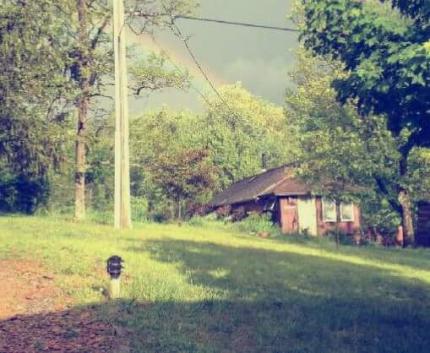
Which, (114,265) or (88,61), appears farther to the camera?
(88,61)

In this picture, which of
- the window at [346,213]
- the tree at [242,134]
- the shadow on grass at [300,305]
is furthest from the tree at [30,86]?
the tree at [242,134]

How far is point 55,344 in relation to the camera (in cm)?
848

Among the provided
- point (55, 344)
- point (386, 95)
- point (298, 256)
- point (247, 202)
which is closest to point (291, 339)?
point (55, 344)

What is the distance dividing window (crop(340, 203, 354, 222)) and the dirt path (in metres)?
31.5

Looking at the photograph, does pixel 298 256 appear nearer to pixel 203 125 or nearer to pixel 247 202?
pixel 247 202

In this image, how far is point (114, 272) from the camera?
1057 centimetres

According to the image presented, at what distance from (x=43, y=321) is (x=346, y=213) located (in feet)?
112

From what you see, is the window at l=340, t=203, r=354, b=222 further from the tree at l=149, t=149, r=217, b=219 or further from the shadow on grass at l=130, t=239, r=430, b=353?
the shadow on grass at l=130, t=239, r=430, b=353

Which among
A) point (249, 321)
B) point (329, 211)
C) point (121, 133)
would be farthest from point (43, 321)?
point (329, 211)

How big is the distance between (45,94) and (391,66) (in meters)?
20.2

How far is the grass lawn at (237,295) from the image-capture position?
932 cm

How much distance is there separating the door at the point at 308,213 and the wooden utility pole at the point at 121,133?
739 inches

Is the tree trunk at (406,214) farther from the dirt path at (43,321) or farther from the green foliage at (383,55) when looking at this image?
the dirt path at (43,321)

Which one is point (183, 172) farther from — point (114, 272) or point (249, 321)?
point (249, 321)
